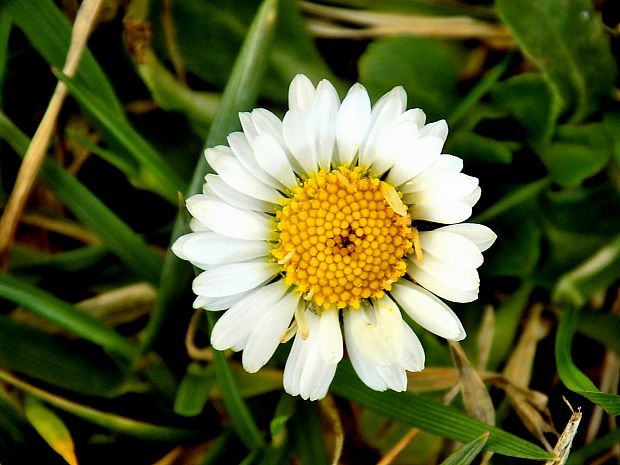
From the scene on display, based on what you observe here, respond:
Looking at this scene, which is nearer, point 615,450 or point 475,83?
point 615,450

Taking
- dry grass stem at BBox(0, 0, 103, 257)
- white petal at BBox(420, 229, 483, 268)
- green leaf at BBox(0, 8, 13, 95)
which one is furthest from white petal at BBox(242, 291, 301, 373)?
green leaf at BBox(0, 8, 13, 95)

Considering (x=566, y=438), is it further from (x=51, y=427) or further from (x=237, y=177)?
(x=51, y=427)

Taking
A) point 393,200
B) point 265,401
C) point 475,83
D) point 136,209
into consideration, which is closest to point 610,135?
point 475,83

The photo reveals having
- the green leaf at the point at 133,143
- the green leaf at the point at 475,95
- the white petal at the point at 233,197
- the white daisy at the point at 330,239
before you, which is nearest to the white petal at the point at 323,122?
the white daisy at the point at 330,239

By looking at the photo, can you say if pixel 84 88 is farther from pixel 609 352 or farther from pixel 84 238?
pixel 609 352

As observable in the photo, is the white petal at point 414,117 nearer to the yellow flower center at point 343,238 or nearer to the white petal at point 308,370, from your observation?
the yellow flower center at point 343,238

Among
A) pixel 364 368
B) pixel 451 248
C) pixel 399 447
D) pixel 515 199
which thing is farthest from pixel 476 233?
pixel 399 447

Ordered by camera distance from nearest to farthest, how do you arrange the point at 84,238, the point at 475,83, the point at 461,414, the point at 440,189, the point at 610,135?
the point at 440,189, the point at 461,414, the point at 610,135, the point at 84,238, the point at 475,83
